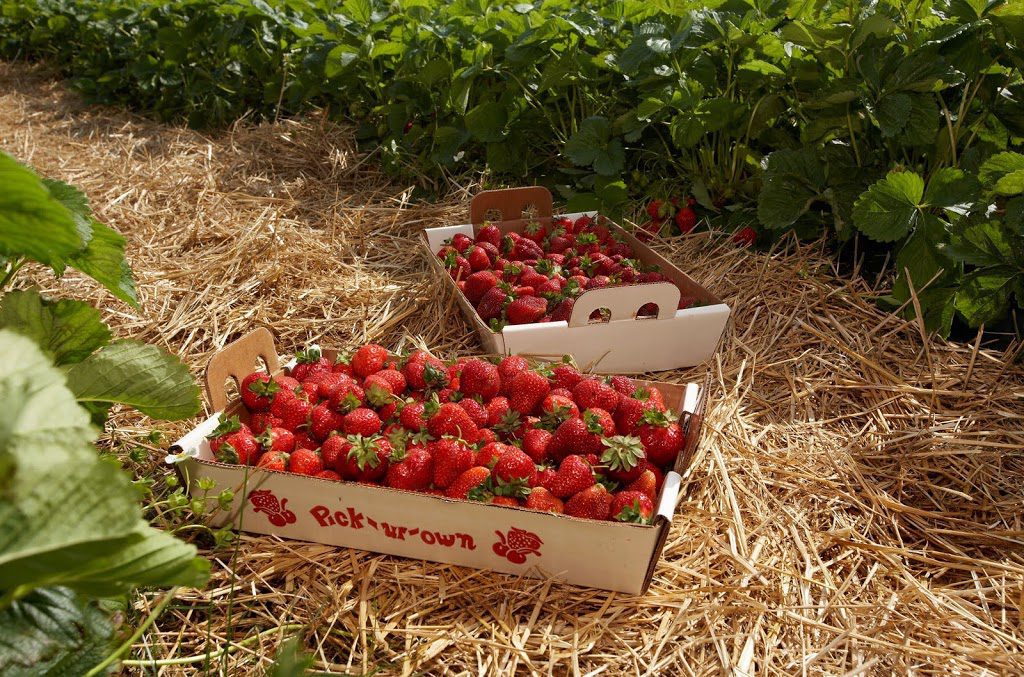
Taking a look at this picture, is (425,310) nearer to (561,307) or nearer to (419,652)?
(561,307)

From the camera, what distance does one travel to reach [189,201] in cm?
364

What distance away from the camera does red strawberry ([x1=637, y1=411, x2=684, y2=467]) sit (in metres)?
1.58

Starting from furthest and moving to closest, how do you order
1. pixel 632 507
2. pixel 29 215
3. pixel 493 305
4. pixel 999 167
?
pixel 493 305 < pixel 999 167 < pixel 632 507 < pixel 29 215

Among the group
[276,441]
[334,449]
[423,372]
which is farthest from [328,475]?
[423,372]

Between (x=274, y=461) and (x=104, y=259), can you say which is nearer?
(x=104, y=259)

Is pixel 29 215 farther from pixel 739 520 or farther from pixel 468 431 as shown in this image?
pixel 739 520

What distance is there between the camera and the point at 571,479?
1.46 meters

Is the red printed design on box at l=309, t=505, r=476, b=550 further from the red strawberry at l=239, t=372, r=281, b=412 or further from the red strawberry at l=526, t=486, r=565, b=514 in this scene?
the red strawberry at l=239, t=372, r=281, b=412

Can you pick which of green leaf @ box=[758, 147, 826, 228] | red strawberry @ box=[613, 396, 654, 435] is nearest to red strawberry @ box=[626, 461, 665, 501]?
red strawberry @ box=[613, 396, 654, 435]

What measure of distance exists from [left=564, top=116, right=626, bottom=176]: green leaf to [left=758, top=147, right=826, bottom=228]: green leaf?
0.62 meters

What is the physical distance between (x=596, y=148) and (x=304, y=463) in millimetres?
1936

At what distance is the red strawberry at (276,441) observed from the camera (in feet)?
5.28

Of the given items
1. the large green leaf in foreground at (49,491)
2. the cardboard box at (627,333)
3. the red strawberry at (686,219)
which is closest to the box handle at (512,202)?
the red strawberry at (686,219)

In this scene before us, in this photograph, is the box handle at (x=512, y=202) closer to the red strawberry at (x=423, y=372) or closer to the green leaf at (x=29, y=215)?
the red strawberry at (x=423, y=372)
